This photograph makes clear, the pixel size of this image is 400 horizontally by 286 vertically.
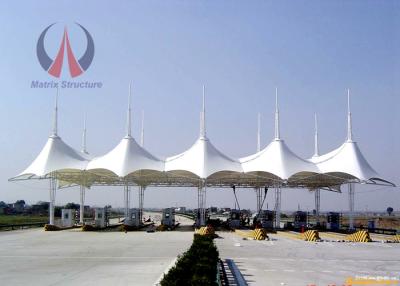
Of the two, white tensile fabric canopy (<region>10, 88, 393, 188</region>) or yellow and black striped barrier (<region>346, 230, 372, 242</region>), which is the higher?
white tensile fabric canopy (<region>10, 88, 393, 188</region>)

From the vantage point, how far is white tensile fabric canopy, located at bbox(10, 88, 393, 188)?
146ft

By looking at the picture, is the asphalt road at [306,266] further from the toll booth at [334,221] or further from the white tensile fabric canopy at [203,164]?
the toll booth at [334,221]

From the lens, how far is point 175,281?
7.66m

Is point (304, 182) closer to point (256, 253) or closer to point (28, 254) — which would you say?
point (256, 253)

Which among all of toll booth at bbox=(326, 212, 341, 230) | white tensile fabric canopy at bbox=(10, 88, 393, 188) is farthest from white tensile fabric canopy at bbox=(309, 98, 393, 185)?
toll booth at bbox=(326, 212, 341, 230)

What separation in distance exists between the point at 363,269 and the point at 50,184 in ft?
120

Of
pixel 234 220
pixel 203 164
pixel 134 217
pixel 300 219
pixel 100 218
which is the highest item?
pixel 203 164

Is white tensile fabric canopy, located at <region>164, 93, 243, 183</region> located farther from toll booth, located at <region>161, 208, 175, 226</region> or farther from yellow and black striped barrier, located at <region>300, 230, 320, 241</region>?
yellow and black striped barrier, located at <region>300, 230, 320, 241</region>

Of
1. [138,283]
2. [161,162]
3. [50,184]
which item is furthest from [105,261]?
[50,184]

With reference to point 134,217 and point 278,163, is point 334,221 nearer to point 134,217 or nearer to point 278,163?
point 278,163

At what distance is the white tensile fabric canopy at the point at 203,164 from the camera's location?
146 ft

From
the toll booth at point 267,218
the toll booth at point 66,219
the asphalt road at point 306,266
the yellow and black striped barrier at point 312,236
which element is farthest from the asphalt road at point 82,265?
the toll booth at point 267,218

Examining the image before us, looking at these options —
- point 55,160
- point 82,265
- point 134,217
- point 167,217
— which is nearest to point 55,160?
point 55,160

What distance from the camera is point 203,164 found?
44.4 m
